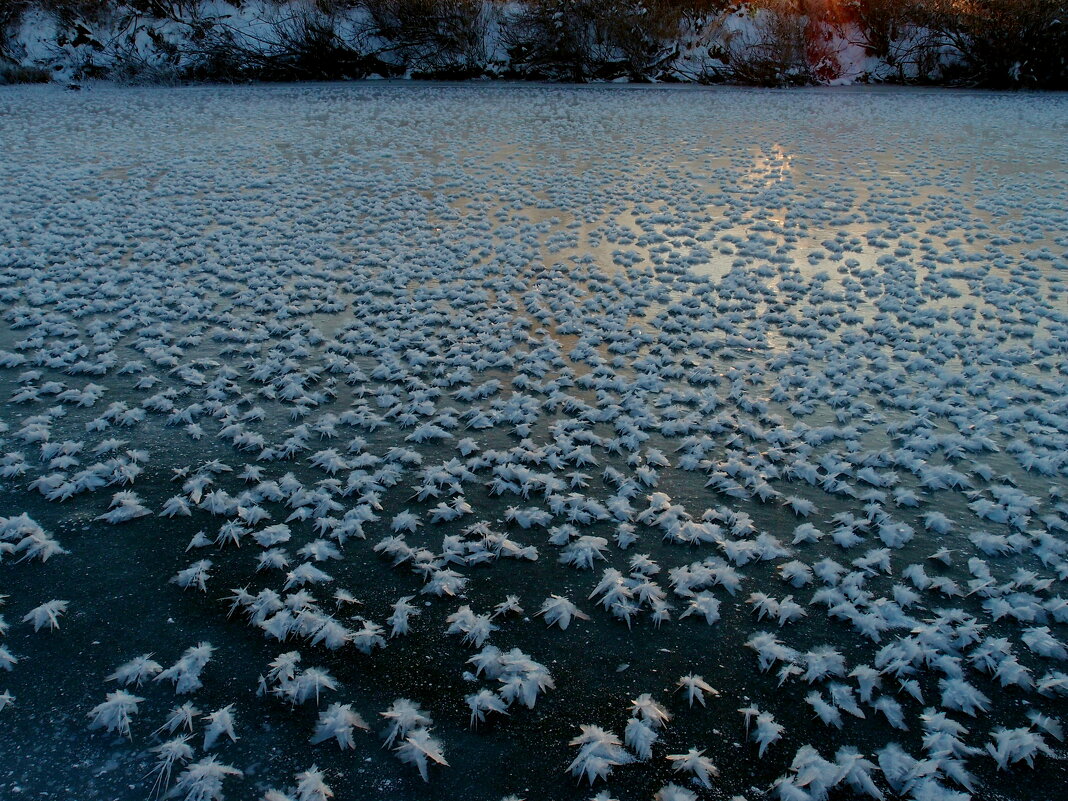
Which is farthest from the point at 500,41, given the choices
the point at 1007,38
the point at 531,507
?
the point at 531,507

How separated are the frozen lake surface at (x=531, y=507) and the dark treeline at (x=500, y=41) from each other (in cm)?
1492

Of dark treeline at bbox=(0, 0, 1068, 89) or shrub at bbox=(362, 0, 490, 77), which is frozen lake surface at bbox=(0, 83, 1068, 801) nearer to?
dark treeline at bbox=(0, 0, 1068, 89)

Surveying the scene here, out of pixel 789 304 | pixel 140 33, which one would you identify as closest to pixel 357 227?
pixel 789 304

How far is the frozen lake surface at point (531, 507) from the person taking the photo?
8.55 feet

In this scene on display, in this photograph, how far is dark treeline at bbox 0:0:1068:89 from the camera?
20531mm

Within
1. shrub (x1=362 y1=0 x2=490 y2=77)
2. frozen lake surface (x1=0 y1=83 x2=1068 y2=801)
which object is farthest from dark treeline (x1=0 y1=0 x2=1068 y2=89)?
frozen lake surface (x1=0 y1=83 x2=1068 y2=801)

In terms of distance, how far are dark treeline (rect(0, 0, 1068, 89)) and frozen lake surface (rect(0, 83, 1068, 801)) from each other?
14918mm

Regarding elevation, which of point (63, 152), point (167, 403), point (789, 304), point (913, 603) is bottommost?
point (913, 603)

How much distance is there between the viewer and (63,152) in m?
12.0

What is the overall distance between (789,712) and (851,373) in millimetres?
3087

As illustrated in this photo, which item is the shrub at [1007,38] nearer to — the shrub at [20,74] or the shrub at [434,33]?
the shrub at [434,33]

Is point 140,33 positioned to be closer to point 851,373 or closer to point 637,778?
point 851,373

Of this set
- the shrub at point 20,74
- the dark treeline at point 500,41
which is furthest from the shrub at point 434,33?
the shrub at point 20,74

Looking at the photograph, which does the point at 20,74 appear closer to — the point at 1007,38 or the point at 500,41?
the point at 500,41
